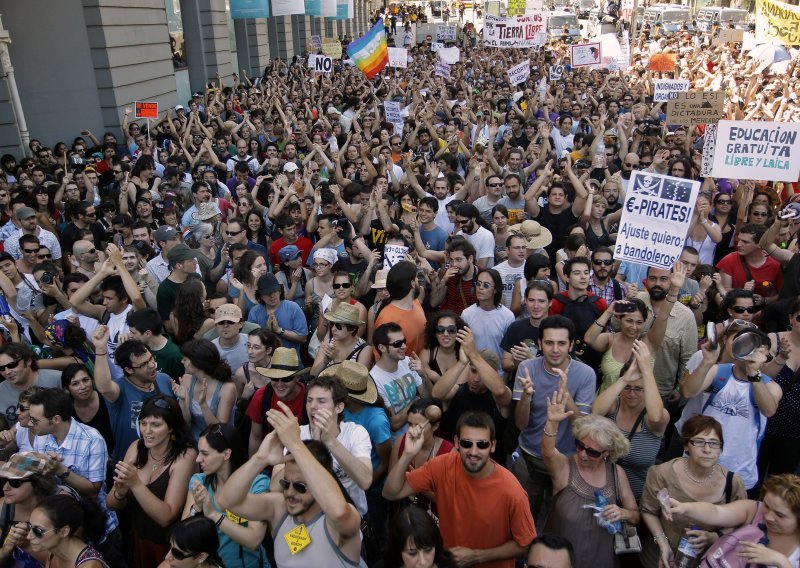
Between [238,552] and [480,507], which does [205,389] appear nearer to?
[238,552]

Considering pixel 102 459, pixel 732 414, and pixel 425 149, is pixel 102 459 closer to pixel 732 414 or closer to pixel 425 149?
pixel 732 414

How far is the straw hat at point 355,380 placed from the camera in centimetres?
418

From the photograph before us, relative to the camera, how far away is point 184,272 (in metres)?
6.34

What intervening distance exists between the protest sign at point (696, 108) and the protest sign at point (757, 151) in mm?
2785

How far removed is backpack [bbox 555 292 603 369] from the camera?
17.5ft

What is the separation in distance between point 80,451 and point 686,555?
3521mm

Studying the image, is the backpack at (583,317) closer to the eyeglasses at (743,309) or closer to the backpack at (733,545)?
the eyeglasses at (743,309)

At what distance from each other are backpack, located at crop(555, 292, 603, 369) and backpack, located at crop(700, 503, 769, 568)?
1939 millimetres

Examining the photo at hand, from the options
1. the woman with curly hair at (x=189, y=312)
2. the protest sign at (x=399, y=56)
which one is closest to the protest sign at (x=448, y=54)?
the protest sign at (x=399, y=56)

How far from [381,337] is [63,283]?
11.5 ft

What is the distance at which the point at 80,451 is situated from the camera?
4277 millimetres

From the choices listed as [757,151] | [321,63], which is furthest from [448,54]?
[757,151]

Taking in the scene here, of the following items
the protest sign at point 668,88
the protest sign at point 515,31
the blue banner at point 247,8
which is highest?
the blue banner at point 247,8

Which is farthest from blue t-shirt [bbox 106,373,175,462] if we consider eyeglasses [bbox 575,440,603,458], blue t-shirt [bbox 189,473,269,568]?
eyeglasses [bbox 575,440,603,458]
